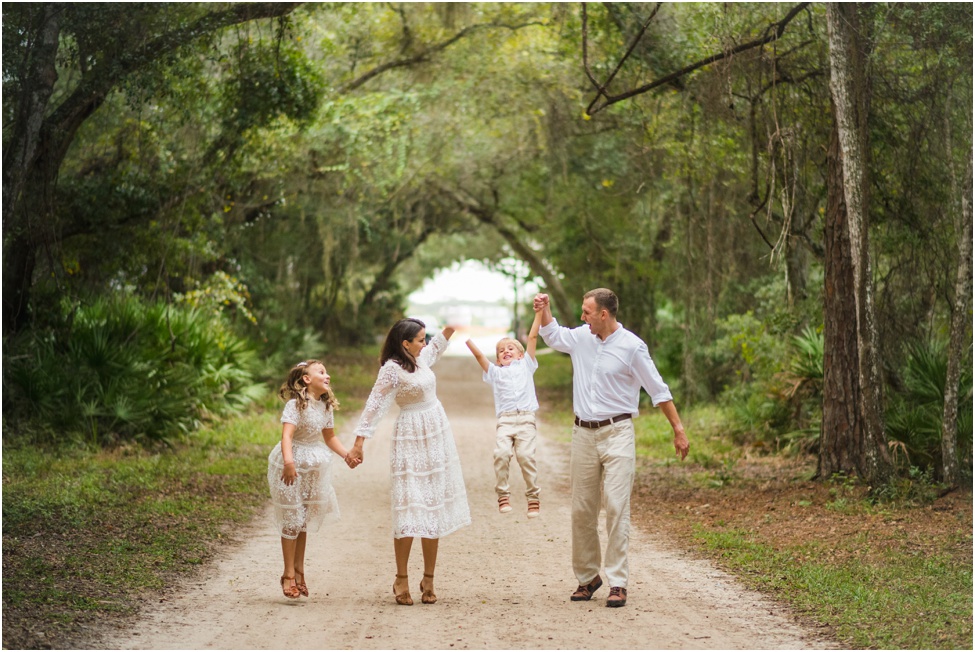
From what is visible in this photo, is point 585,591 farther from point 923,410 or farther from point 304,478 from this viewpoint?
point 923,410

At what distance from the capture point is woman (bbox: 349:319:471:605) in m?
6.65

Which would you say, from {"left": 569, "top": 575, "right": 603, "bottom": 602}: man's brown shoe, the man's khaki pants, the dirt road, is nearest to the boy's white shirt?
the dirt road

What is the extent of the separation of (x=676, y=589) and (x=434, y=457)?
6.51ft

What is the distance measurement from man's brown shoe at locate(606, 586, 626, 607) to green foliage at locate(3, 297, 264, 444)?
9370 millimetres

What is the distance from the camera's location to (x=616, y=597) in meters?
6.55

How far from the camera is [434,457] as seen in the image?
265 inches

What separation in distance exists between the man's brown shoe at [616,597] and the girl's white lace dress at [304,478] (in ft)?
6.22

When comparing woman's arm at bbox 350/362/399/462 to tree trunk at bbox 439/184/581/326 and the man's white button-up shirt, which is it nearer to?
the man's white button-up shirt

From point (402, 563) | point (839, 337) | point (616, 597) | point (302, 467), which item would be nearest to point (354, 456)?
point (302, 467)

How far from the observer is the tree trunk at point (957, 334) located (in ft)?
32.5

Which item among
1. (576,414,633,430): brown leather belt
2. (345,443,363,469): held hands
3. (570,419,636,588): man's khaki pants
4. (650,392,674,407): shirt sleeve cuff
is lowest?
(570,419,636,588): man's khaki pants

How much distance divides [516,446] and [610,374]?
2754mm

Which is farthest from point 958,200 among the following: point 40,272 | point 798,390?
point 40,272

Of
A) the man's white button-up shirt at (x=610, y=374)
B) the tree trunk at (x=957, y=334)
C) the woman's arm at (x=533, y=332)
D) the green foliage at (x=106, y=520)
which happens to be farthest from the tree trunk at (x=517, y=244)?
the man's white button-up shirt at (x=610, y=374)
